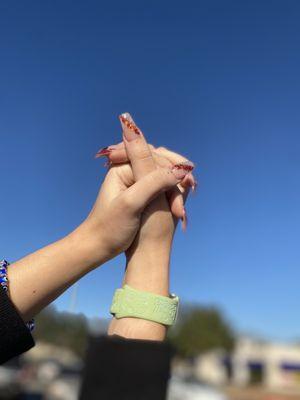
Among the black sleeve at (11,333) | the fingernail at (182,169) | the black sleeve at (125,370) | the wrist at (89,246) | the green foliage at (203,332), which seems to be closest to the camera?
the black sleeve at (125,370)

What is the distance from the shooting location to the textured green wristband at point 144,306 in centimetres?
106

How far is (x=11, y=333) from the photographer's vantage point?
92 cm

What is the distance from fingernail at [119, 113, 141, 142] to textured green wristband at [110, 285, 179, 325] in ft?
1.28

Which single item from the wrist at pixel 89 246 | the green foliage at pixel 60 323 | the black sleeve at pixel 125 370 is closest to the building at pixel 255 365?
the green foliage at pixel 60 323

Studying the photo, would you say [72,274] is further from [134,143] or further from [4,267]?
[134,143]

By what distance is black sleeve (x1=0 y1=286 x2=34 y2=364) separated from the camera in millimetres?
917

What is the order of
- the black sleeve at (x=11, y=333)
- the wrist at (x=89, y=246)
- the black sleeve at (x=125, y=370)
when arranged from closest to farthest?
1. the black sleeve at (x=125, y=370)
2. the black sleeve at (x=11, y=333)
3. the wrist at (x=89, y=246)

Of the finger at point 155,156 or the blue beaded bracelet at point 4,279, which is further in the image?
the finger at point 155,156

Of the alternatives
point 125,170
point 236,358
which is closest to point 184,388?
point 125,170

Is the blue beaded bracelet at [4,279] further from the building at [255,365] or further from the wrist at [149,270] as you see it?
the building at [255,365]

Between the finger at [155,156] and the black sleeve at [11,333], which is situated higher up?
the finger at [155,156]

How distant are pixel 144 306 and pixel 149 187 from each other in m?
0.27

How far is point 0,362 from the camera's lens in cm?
94

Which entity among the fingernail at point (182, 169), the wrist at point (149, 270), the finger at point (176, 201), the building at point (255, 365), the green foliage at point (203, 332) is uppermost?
the green foliage at point (203, 332)
